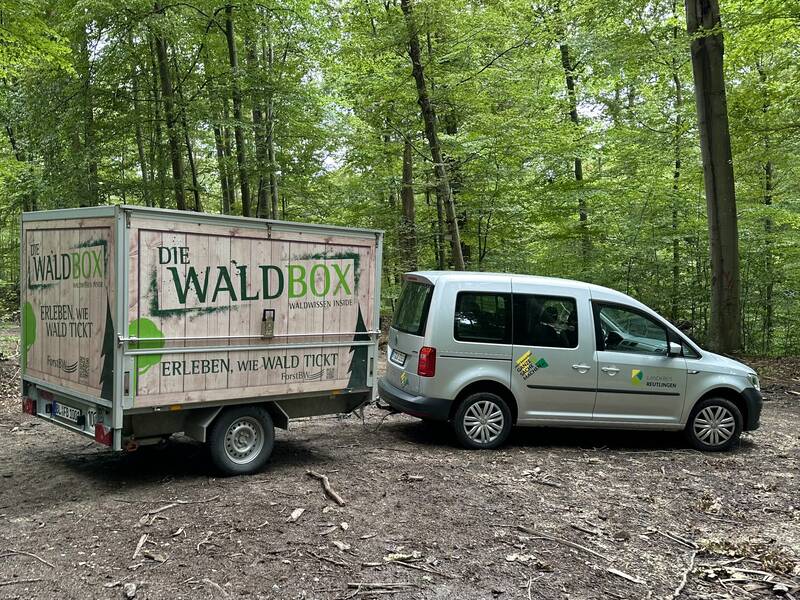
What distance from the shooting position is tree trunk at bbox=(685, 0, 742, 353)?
13.3m

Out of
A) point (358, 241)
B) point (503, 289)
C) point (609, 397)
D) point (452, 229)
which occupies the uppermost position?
point (452, 229)

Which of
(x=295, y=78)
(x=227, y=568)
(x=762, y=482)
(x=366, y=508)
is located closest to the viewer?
(x=227, y=568)

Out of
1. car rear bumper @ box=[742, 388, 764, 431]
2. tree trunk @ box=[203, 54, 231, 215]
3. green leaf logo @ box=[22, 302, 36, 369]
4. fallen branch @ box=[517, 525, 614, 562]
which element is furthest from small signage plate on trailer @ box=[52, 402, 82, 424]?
tree trunk @ box=[203, 54, 231, 215]

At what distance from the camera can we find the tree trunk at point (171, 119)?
50.9 ft

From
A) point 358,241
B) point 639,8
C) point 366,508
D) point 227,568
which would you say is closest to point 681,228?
point 639,8

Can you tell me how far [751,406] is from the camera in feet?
26.5

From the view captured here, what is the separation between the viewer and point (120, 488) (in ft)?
18.7

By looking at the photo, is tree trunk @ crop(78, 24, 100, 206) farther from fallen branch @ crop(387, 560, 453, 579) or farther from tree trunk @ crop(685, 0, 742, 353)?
fallen branch @ crop(387, 560, 453, 579)

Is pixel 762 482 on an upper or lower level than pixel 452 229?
lower

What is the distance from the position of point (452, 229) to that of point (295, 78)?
18.4ft

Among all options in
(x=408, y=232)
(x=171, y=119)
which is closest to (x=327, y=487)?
(x=408, y=232)

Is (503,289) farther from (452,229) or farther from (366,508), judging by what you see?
(452,229)

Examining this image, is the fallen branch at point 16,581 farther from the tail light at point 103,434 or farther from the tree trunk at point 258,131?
the tree trunk at point 258,131

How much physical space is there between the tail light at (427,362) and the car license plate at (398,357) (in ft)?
1.27
